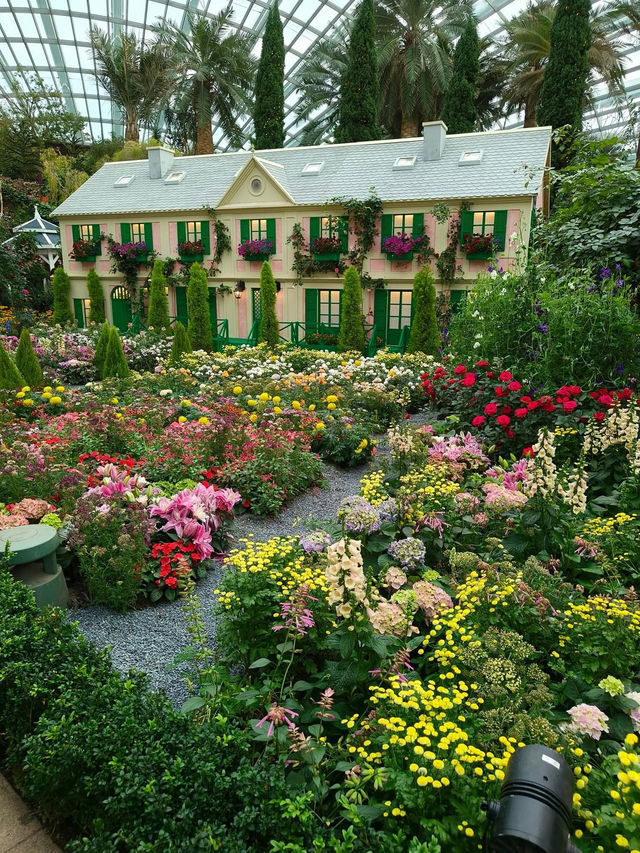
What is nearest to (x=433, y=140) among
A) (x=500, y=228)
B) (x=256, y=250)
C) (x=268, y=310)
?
(x=500, y=228)

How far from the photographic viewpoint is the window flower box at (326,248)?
14.5 m

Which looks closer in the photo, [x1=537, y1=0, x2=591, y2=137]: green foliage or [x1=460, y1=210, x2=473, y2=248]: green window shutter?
[x1=460, y1=210, x2=473, y2=248]: green window shutter

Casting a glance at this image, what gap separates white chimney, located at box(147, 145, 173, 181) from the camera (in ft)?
58.3

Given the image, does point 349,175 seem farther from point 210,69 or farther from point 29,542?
point 29,542

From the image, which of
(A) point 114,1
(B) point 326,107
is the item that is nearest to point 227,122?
(B) point 326,107

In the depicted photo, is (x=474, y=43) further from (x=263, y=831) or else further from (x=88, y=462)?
(x=263, y=831)

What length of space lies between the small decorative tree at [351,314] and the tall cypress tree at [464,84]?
10.6m

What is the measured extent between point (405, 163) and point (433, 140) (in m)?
0.86

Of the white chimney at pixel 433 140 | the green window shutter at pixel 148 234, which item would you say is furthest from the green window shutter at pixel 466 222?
the green window shutter at pixel 148 234

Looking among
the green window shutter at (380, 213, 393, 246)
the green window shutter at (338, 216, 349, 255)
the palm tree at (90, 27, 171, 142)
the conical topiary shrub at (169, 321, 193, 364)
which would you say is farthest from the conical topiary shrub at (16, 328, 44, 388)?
the palm tree at (90, 27, 171, 142)

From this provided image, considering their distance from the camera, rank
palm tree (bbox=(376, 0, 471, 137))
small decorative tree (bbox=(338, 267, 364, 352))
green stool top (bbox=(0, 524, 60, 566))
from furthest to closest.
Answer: palm tree (bbox=(376, 0, 471, 137)), small decorative tree (bbox=(338, 267, 364, 352)), green stool top (bbox=(0, 524, 60, 566))

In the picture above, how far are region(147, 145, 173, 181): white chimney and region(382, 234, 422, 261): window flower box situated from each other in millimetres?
8558

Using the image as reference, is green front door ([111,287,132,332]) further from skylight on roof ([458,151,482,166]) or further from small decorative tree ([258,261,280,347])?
skylight on roof ([458,151,482,166])

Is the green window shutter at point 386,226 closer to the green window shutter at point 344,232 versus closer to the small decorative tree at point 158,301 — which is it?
the green window shutter at point 344,232
